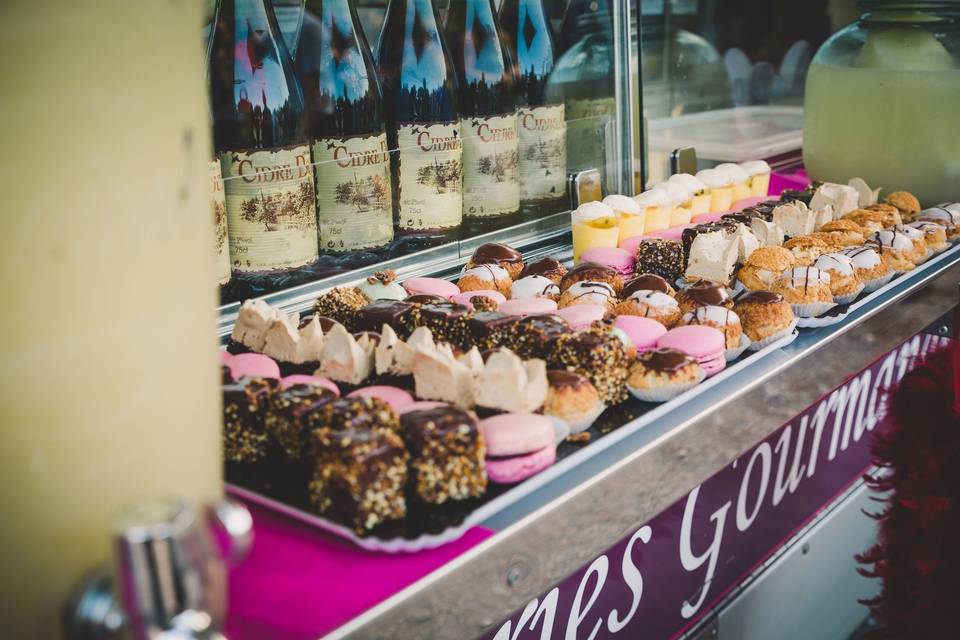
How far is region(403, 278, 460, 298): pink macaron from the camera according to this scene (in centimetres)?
118

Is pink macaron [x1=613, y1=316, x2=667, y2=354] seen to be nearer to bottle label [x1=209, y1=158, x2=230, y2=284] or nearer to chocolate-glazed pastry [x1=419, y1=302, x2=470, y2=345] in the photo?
chocolate-glazed pastry [x1=419, y1=302, x2=470, y2=345]

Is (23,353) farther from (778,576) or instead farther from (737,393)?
(778,576)

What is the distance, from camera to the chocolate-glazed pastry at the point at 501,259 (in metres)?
1.27

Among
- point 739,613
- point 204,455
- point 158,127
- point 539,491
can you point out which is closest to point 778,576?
point 739,613

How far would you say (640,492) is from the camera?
848mm

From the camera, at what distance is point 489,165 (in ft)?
4.91

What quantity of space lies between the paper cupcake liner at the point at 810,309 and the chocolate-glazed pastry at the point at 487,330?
1.45 ft

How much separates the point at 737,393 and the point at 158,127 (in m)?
0.71

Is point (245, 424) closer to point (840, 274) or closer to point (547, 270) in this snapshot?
point (547, 270)

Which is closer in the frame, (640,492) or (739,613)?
(640,492)

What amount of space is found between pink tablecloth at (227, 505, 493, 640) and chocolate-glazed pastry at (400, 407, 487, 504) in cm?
4

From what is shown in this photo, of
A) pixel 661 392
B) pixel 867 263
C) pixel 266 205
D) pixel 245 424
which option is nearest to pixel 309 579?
pixel 245 424

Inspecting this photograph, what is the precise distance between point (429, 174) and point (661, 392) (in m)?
0.62

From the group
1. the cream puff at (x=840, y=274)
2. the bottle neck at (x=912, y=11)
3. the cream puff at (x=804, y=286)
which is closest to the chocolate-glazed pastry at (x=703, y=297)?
the cream puff at (x=804, y=286)
